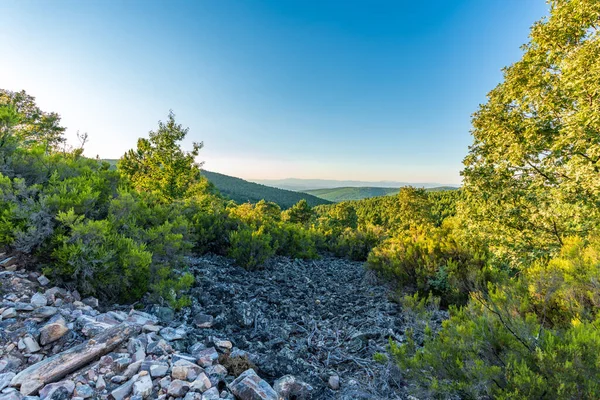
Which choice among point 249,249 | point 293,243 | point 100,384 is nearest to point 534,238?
point 293,243

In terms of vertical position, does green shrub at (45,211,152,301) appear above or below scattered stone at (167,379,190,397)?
above

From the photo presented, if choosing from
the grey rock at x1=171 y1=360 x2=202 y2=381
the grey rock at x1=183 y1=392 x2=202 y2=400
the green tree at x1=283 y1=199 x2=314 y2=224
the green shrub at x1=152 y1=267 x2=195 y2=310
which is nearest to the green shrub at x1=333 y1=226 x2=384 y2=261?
the green shrub at x1=152 y1=267 x2=195 y2=310

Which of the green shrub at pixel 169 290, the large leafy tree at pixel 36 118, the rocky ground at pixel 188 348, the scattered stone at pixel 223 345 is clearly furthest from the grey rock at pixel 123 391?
the large leafy tree at pixel 36 118

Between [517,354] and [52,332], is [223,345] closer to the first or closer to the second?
[52,332]

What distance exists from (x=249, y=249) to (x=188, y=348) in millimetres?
4285

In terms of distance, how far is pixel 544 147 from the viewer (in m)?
6.84

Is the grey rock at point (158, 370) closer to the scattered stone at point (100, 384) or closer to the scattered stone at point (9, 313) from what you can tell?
the scattered stone at point (100, 384)

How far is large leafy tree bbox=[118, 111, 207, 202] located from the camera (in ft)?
48.7

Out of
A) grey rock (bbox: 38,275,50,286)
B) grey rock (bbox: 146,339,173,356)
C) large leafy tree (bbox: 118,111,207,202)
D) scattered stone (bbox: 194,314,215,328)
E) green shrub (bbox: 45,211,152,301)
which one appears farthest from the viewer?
large leafy tree (bbox: 118,111,207,202)

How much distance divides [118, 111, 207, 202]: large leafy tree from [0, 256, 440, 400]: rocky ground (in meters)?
11.7

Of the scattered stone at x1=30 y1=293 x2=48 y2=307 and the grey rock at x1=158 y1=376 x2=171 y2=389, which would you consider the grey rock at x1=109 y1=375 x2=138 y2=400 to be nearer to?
the grey rock at x1=158 y1=376 x2=171 y2=389

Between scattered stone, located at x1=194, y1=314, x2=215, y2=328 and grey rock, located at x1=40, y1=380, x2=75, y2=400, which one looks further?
scattered stone, located at x1=194, y1=314, x2=215, y2=328

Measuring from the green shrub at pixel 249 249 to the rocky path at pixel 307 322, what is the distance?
0.25m

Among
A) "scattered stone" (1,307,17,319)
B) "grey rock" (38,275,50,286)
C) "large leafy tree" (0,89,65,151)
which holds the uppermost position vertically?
"large leafy tree" (0,89,65,151)
